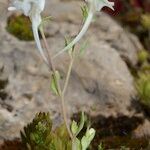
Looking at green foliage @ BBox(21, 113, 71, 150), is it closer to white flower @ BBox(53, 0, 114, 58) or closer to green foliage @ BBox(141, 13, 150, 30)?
white flower @ BBox(53, 0, 114, 58)

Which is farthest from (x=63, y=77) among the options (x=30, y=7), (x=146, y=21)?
(x=146, y=21)

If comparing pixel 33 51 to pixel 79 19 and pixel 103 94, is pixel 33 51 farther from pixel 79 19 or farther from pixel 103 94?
pixel 79 19

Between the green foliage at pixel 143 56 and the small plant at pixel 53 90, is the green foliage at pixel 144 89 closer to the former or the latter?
the green foliage at pixel 143 56

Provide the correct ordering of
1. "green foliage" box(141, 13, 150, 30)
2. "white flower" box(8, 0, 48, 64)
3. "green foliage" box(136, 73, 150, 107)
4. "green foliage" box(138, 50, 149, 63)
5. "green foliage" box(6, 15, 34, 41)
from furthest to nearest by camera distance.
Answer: "green foliage" box(141, 13, 150, 30) < "green foliage" box(138, 50, 149, 63) < "green foliage" box(6, 15, 34, 41) < "green foliage" box(136, 73, 150, 107) < "white flower" box(8, 0, 48, 64)

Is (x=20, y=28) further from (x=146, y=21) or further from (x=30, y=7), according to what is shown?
(x=30, y=7)

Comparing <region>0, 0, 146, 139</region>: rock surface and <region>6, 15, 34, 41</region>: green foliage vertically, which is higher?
<region>6, 15, 34, 41</region>: green foliage

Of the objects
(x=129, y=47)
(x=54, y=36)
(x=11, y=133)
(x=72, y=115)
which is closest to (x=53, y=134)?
(x=11, y=133)

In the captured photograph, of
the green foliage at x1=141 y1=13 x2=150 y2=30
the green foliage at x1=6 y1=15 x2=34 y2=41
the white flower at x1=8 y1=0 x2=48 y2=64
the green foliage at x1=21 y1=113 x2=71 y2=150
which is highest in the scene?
the white flower at x1=8 y1=0 x2=48 y2=64

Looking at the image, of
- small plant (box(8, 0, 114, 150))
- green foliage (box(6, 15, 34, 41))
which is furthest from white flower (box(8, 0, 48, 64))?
green foliage (box(6, 15, 34, 41))
